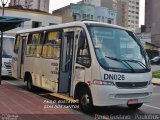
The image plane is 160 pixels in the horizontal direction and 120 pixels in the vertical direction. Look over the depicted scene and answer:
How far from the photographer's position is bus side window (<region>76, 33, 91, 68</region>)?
1078cm

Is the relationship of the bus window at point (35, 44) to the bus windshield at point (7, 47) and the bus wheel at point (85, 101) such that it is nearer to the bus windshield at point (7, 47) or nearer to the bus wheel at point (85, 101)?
the bus wheel at point (85, 101)

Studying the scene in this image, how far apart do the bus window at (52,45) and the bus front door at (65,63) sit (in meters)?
0.32

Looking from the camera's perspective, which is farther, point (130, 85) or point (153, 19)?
point (153, 19)

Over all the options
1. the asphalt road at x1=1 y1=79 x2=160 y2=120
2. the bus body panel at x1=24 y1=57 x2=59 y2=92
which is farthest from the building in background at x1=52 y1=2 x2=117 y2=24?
the asphalt road at x1=1 y1=79 x2=160 y2=120

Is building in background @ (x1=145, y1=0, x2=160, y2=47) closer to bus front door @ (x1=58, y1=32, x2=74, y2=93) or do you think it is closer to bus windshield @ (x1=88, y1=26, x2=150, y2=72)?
bus front door @ (x1=58, y1=32, x2=74, y2=93)

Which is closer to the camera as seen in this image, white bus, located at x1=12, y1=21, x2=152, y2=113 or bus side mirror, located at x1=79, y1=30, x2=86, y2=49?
white bus, located at x1=12, y1=21, x2=152, y2=113

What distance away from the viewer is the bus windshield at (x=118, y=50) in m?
10.5

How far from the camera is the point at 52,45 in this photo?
1323cm

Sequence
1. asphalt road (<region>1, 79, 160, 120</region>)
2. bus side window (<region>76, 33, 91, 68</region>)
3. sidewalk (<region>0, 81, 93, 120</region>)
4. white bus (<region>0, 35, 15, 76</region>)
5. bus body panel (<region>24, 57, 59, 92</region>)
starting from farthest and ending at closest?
1. white bus (<region>0, 35, 15, 76</region>)
2. bus body panel (<region>24, 57, 59, 92</region>)
3. bus side window (<region>76, 33, 91, 68</region>)
4. asphalt road (<region>1, 79, 160, 120</region>)
5. sidewalk (<region>0, 81, 93, 120</region>)

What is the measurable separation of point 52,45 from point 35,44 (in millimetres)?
1989

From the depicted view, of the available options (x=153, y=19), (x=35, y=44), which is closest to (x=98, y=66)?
(x=35, y=44)

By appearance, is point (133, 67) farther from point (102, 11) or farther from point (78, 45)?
point (102, 11)

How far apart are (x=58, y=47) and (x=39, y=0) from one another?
281ft

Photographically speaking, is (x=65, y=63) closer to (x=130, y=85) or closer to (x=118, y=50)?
(x=118, y=50)
